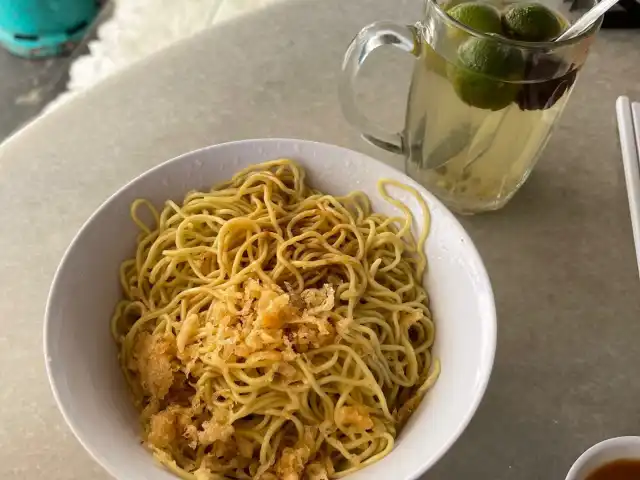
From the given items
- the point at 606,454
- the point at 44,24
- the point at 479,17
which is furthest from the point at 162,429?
the point at 44,24

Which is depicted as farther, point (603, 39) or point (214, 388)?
point (603, 39)

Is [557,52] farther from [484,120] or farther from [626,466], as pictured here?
[626,466]

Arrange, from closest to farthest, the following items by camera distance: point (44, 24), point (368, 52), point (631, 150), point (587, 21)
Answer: point (587, 21) < point (368, 52) < point (631, 150) < point (44, 24)

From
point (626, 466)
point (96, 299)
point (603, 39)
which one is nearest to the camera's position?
point (626, 466)

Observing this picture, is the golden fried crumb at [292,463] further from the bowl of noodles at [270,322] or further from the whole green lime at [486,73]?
the whole green lime at [486,73]

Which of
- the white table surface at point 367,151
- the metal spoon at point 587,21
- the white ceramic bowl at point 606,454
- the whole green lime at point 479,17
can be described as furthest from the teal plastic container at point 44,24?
the white ceramic bowl at point 606,454

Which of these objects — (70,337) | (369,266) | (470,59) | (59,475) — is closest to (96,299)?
(70,337)

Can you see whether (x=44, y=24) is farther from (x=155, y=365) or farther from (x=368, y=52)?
(x=155, y=365)
